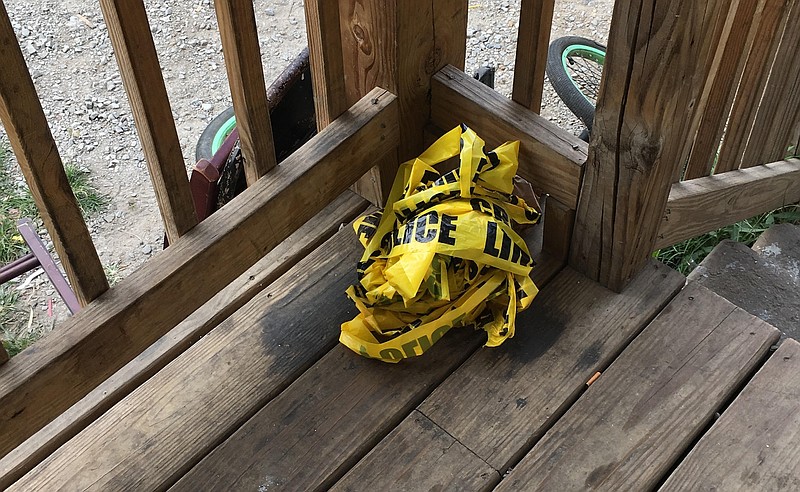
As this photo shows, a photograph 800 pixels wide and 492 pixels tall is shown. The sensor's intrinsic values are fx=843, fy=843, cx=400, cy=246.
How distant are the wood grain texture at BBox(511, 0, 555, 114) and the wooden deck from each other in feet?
1.42

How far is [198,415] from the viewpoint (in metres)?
1.78

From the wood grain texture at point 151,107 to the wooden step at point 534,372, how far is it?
0.63 meters

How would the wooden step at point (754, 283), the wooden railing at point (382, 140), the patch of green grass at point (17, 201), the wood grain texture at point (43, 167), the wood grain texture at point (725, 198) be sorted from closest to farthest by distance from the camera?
the wood grain texture at point (43, 167) → the wooden railing at point (382, 140) → the wood grain texture at point (725, 198) → the wooden step at point (754, 283) → the patch of green grass at point (17, 201)

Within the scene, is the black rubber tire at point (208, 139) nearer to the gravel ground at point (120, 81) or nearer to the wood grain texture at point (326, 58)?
the gravel ground at point (120, 81)

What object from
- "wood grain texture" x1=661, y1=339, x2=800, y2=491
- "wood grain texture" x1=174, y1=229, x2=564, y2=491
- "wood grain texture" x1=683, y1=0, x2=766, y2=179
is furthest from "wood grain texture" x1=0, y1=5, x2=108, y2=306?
"wood grain texture" x1=683, y1=0, x2=766, y2=179

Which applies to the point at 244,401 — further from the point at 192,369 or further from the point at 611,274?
the point at 611,274

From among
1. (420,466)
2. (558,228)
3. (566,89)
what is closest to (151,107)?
(420,466)

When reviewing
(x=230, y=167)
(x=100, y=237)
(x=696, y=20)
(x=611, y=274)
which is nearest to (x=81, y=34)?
(x=100, y=237)

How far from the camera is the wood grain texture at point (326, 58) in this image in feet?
5.52

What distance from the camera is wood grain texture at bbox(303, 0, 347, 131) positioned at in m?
1.68

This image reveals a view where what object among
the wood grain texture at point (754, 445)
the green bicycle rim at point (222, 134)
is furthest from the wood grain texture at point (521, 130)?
the green bicycle rim at point (222, 134)

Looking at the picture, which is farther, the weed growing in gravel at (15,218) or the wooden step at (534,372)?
the weed growing in gravel at (15,218)

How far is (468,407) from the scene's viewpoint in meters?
1.79

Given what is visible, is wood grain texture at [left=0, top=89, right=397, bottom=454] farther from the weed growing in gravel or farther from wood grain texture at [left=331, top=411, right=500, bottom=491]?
the weed growing in gravel
